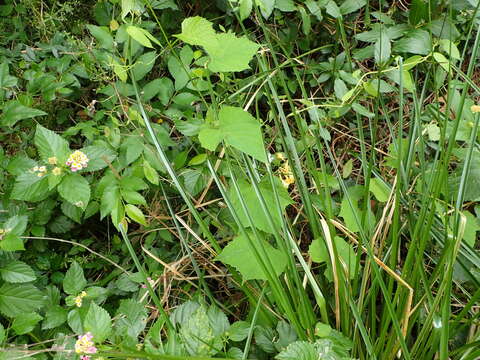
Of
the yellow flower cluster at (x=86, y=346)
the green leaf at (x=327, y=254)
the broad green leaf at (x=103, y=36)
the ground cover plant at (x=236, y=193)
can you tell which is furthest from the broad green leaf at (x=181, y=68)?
the yellow flower cluster at (x=86, y=346)

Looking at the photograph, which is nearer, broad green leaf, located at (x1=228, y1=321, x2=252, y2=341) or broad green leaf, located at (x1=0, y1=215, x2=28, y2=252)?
broad green leaf, located at (x1=228, y1=321, x2=252, y2=341)

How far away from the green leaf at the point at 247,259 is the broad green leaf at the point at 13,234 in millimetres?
506

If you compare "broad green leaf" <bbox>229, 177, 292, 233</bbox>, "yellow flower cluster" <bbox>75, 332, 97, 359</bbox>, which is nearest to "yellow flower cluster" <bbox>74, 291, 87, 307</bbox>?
"yellow flower cluster" <bbox>75, 332, 97, 359</bbox>

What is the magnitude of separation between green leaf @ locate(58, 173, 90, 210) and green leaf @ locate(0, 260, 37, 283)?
8.3 inches

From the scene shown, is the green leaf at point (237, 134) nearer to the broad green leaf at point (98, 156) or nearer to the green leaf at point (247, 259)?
the green leaf at point (247, 259)

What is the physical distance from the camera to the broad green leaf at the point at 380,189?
3.84 feet

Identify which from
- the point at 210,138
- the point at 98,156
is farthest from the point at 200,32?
the point at 98,156

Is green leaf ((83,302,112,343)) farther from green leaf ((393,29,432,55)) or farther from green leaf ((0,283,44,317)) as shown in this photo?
green leaf ((393,29,432,55))

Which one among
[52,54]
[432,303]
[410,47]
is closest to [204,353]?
[432,303]

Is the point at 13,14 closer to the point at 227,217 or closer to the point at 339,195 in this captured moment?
the point at 227,217

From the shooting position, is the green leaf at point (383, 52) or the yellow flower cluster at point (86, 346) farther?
the green leaf at point (383, 52)

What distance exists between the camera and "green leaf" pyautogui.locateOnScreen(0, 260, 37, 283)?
116 cm

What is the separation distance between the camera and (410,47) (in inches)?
51.4

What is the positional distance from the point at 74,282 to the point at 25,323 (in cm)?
16
